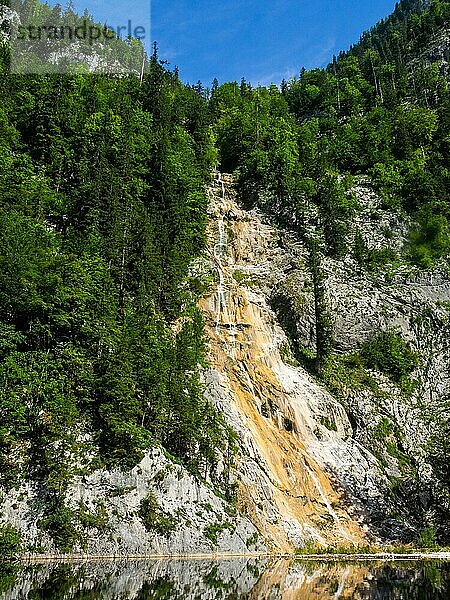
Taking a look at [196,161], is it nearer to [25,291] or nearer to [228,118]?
[228,118]

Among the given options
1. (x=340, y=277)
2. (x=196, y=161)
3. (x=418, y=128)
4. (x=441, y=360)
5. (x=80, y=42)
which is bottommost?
(x=441, y=360)

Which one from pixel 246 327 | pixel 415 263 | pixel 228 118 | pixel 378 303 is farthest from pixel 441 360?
pixel 228 118

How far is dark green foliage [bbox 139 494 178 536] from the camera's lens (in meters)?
28.0

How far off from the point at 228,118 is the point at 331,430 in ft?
154

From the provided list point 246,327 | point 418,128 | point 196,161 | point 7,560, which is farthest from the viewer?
point 418,128

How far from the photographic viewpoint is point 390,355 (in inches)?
1802

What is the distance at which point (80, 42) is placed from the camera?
101938 mm

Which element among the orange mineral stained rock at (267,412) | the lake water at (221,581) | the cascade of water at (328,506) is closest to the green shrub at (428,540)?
the orange mineral stained rock at (267,412)

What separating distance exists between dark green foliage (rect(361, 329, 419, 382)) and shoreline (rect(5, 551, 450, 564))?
1546 cm

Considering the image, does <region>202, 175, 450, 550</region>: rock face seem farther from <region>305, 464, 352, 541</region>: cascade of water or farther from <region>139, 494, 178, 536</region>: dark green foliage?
<region>139, 494, 178, 536</region>: dark green foliage

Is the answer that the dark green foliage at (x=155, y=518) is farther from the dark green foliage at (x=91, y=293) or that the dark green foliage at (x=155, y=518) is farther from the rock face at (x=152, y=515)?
the dark green foliage at (x=91, y=293)

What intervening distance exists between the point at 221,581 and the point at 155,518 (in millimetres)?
9322

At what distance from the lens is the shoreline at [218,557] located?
2506 cm

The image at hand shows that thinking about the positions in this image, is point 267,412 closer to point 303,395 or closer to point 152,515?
point 303,395
